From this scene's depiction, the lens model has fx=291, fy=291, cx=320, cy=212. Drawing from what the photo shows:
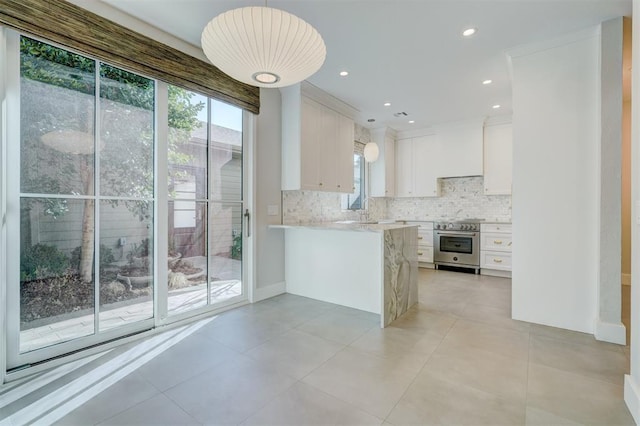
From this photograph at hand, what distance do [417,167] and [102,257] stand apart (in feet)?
17.3

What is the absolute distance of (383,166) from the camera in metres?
5.79

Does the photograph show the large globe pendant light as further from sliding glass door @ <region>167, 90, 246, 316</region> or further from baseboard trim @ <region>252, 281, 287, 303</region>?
baseboard trim @ <region>252, 281, 287, 303</region>

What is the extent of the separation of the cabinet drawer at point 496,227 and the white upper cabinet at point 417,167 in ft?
3.54

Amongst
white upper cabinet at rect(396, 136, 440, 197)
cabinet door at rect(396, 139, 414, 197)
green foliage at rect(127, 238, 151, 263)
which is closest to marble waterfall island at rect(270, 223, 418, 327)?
green foliage at rect(127, 238, 151, 263)

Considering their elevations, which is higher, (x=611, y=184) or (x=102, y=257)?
(x=611, y=184)

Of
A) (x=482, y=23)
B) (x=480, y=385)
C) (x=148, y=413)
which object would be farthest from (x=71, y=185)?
(x=482, y=23)

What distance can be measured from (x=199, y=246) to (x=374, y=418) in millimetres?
2282

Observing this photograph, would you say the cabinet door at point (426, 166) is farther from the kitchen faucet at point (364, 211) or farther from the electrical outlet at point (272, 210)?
the electrical outlet at point (272, 210)

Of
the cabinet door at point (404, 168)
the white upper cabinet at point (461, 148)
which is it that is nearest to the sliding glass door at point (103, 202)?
the cabinet door at point (404, 168)

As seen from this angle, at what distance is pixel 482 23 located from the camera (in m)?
2.46

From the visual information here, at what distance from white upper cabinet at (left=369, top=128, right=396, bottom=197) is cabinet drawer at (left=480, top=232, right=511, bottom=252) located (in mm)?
1882

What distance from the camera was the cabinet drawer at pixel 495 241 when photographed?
15.5 ft

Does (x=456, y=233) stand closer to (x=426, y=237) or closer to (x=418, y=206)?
(x=426, y=237)

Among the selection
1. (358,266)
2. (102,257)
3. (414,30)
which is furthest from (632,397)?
(102,257)
